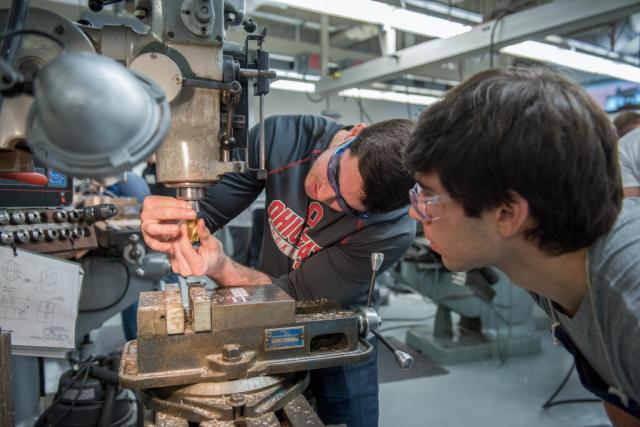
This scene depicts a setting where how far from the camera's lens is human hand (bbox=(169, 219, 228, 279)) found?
92 cm

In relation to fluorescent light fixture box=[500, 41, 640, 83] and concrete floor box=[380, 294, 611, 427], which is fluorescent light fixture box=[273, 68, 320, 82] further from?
concrete floor box=[380, 294, 611, 427]

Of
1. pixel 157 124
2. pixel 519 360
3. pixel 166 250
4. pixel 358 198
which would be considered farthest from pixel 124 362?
pixel 519 360

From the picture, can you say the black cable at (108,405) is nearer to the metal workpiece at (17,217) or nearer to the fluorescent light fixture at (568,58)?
the metal workpiece at (17,217)

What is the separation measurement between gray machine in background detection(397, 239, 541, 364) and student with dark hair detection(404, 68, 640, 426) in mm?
1866

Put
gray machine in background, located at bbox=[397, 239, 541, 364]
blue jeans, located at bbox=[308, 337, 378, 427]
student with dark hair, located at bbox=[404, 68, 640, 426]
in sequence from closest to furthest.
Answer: student with dark hair, located at bbox=[404, 68, 640, 426] → blue jeans, located at bbox=[308, 337, 378, 427] → gray machine in background, located at bbox=[397, 239, 541, 364]

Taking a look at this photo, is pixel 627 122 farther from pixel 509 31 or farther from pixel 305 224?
pixel 305 224

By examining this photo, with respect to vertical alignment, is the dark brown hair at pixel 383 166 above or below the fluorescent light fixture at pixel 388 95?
below

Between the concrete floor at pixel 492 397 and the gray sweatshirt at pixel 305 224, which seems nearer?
the gray sweatshirt at pixel 305 224

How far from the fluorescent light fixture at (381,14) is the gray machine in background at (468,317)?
119 cm

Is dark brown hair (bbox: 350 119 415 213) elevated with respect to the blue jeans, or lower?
elevated

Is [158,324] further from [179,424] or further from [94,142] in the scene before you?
[94,142]

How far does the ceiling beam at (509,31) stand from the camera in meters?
2.00

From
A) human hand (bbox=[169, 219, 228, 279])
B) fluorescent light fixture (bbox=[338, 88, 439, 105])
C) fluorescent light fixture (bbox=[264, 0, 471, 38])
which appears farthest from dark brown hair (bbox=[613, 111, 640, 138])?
fluorescent light fixture (bbox=[338, 88, 439, 105])

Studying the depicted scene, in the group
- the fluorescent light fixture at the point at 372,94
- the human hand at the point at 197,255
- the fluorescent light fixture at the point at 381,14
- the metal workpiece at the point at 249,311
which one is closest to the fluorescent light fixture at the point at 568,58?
the fluorescent light fixture at the point at 381,14
